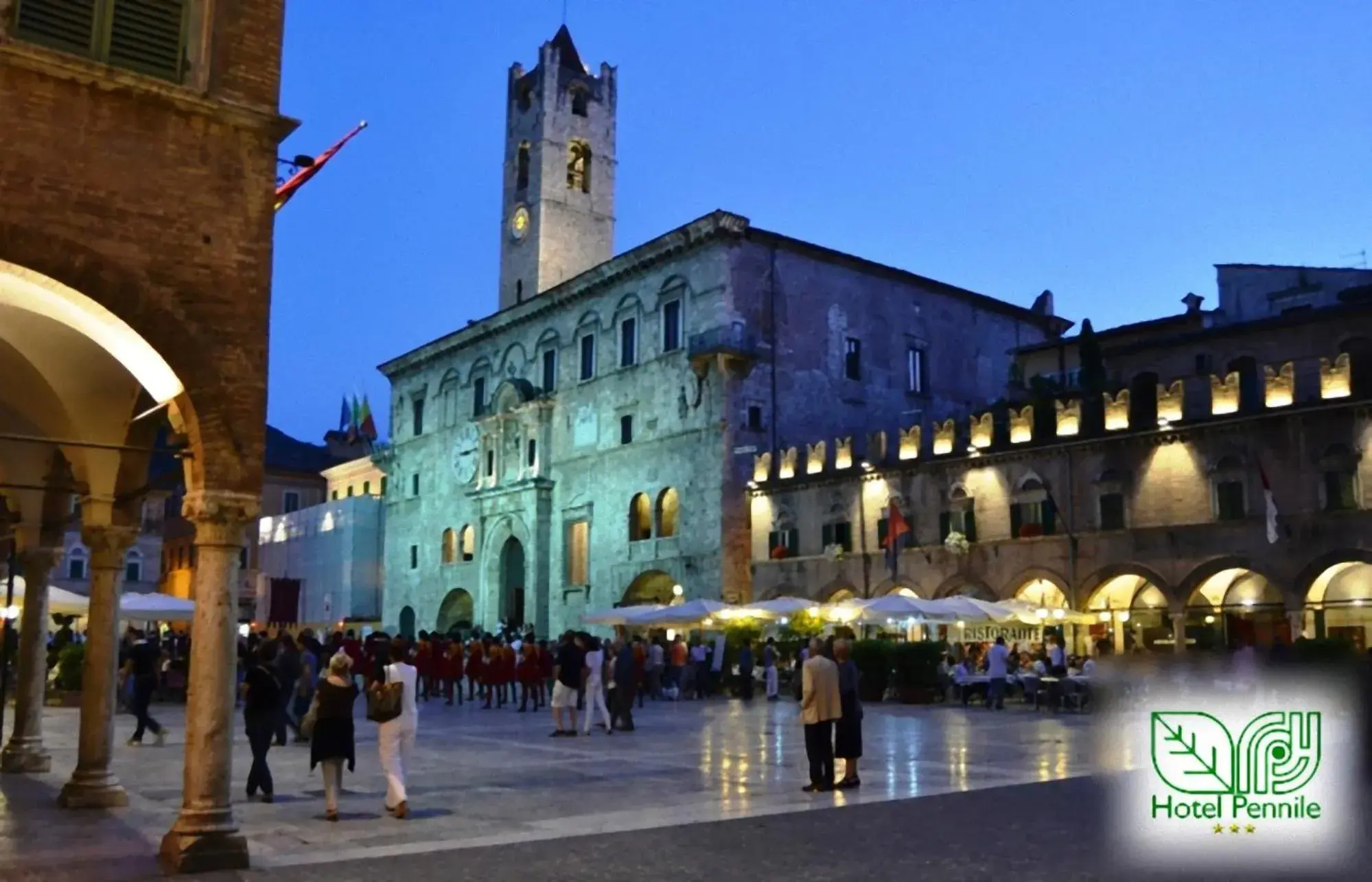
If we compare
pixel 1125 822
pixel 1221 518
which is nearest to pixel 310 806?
pixel 1125 822

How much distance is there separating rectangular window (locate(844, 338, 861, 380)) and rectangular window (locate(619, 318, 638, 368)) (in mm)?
7039

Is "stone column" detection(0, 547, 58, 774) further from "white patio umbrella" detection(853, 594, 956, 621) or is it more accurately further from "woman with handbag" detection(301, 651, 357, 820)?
"white patio umbrella" detection(853, 594, 956, 621)

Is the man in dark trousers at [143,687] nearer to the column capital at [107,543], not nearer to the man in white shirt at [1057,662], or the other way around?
the column capital at [107,543]

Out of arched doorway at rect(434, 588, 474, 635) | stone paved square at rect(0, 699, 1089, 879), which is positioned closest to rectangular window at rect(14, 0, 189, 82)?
stone paved square at rect(0, 699, 1089, 879)

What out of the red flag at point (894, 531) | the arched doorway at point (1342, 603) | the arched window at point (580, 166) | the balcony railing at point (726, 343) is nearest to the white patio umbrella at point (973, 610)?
the red flag at point (894, 531)

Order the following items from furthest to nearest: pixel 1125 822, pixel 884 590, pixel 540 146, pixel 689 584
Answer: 1. pixel 540 146
2. pixel 689 584
3. pixel 884 590
4. pixel 1125 822

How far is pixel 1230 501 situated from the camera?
2762 centimetres

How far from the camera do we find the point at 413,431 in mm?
56125

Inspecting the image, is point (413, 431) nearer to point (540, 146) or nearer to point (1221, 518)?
point (540, 146)

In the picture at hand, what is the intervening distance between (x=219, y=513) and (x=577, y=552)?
119 ft

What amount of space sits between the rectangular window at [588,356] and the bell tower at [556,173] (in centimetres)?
890

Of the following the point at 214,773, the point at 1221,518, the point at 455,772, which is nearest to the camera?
the point at 214,773

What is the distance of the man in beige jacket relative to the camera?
39.1ft

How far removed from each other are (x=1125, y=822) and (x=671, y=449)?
30.4 meters
